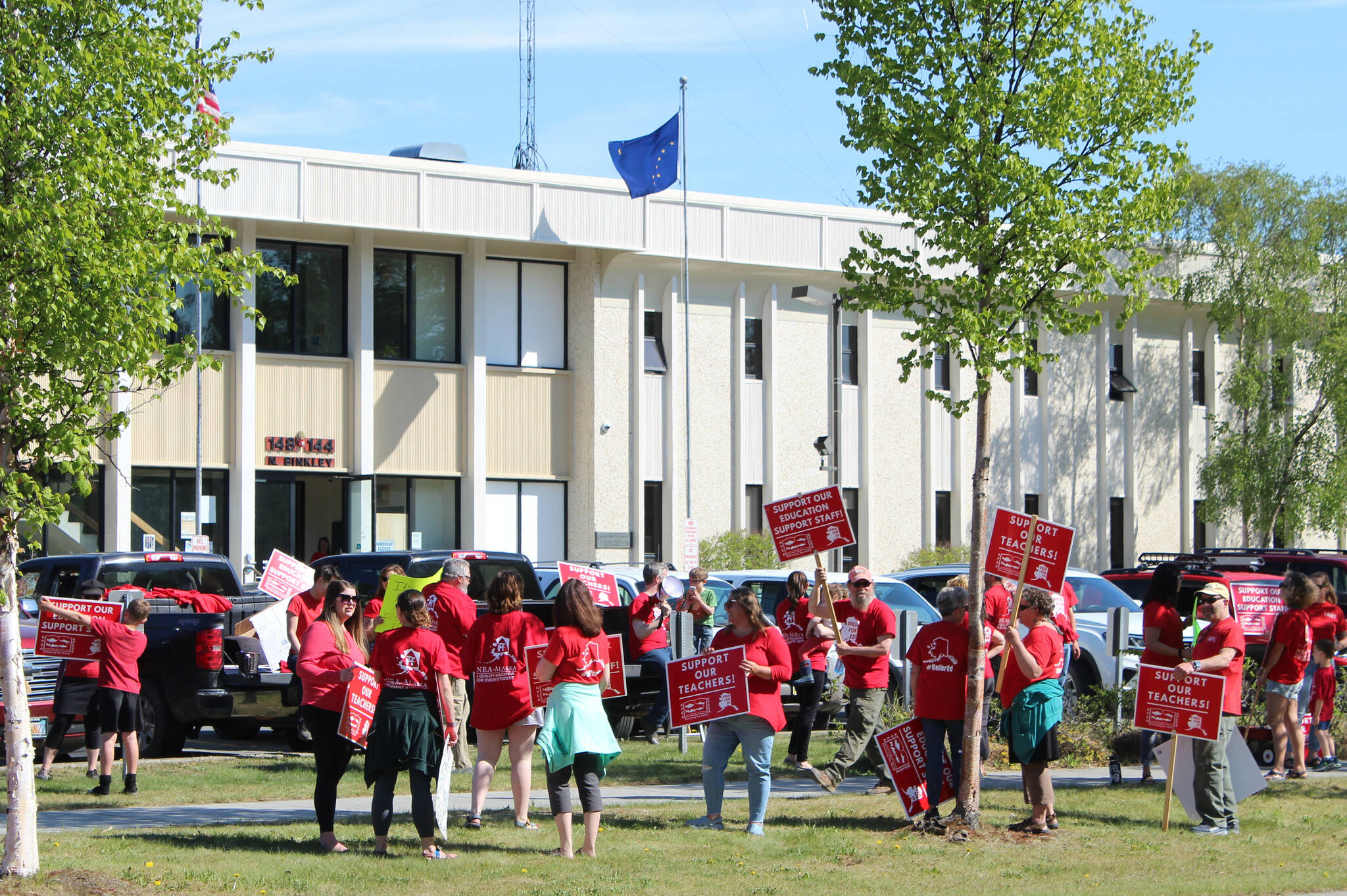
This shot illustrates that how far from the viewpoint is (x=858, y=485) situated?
35906 millimetres

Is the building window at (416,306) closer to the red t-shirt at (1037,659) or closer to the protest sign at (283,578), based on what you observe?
the protest sign at (283,578)

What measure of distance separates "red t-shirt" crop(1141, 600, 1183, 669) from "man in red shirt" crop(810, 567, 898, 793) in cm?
195

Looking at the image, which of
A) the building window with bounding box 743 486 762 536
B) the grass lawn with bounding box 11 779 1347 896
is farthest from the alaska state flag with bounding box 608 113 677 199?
the grass lawn with bounding box 11 779 1347 896

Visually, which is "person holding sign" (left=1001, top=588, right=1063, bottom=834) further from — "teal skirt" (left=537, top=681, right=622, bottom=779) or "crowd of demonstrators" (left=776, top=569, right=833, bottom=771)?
"teal skirt" (left=537, top=681, right=622, bottom=779)

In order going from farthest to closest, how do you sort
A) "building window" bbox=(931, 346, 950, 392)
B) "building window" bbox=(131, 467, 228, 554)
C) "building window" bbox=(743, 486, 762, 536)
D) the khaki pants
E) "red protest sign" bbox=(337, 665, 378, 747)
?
"building window" bbox=(931, 346, 950, 392), "building window" bbox=(743, 486, 762, 536), "building window" bbox=(131, 467, 228, 554), the khaki pants, "red protest sign" bbox=(337, 665, 378, 747)

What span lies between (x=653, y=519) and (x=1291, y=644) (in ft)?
68.9

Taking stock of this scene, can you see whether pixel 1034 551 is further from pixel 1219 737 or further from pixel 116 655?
pixel 116 655

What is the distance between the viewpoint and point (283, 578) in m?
14.4

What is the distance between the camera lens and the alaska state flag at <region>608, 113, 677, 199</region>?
3152 cm

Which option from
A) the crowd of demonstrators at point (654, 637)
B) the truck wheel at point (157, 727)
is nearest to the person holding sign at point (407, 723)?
the crowd of demonstrators at point (654, 637)

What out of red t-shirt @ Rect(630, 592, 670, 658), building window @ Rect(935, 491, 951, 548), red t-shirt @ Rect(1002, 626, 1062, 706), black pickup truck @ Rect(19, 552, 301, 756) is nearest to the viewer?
red t-shirt @ Rect(1002, 626, 1062, 706)

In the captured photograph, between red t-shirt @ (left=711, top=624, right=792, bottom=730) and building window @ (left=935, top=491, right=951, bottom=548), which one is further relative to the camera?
building window @ (left=935, top=491, right=951, bottom=548)

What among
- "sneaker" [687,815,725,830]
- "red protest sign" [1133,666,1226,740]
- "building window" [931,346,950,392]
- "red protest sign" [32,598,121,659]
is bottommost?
"sneaker" [687,815,725,830]

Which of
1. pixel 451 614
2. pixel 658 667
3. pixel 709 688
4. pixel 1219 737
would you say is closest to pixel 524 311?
pixel 658 667
